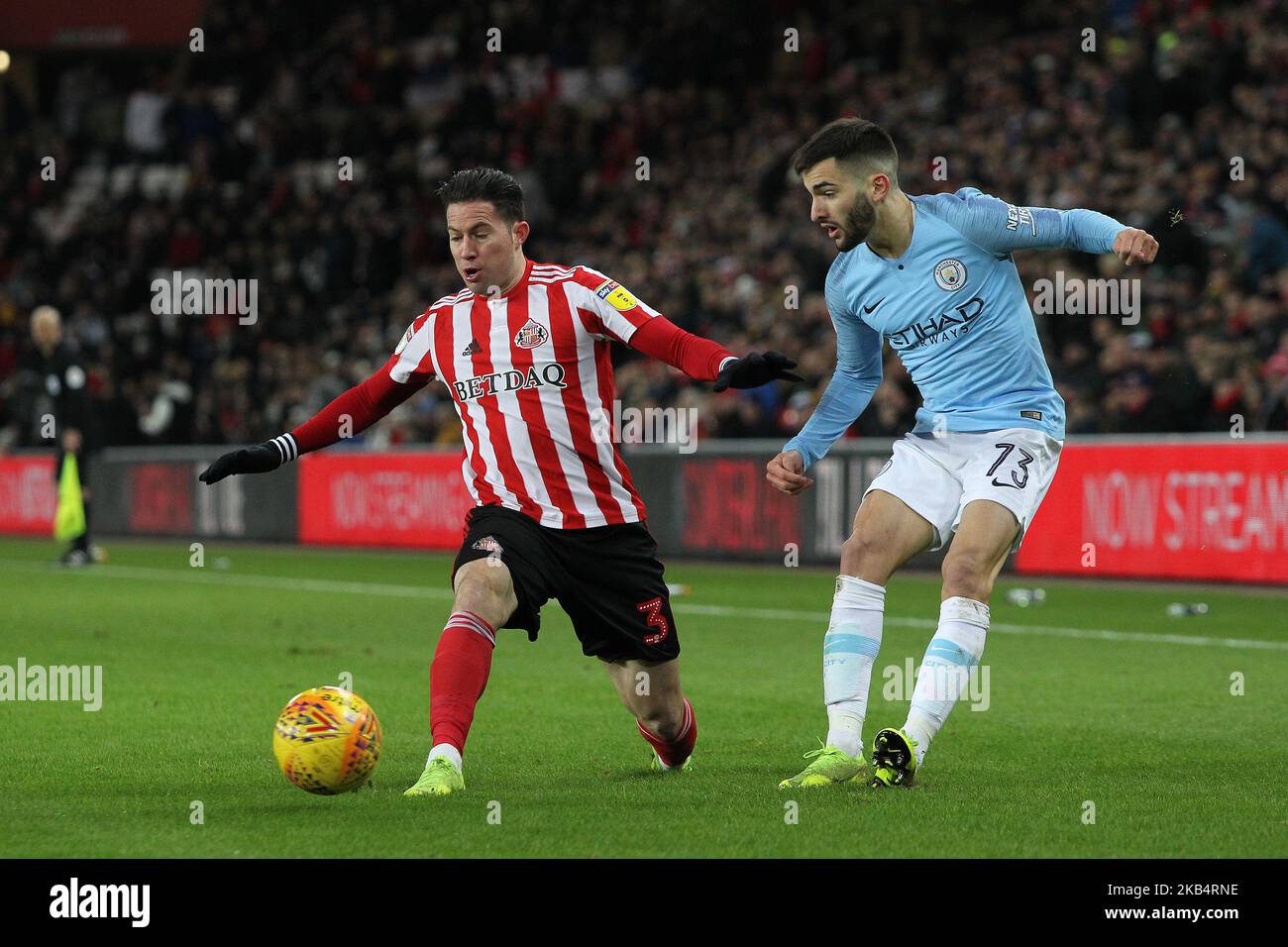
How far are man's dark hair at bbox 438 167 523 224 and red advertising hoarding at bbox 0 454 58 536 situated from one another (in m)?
20.7

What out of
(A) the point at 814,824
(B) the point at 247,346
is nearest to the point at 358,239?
(B) the point at 247,346

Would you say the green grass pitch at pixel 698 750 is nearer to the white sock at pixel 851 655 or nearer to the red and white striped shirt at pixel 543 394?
the white sock at pixel 851 655

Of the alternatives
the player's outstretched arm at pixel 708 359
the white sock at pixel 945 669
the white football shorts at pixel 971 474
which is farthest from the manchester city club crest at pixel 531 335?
the white sock at pixel 945 669

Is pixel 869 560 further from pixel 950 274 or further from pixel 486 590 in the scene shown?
pixel 486 590

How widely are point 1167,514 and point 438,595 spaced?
5738mm

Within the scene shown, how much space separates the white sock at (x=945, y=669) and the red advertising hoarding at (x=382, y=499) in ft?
46.5

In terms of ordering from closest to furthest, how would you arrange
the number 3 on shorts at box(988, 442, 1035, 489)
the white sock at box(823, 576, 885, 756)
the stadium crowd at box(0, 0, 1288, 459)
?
1. the number 3 on shorts at box(988, 442, 1035, 489)
2. the white sock at box(823, 576, 885, 756)
3. the stadium crowd at box(0, 0, 1288, 459)

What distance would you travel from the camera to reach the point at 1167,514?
1484 centimetres

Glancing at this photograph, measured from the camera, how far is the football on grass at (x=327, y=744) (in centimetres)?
598

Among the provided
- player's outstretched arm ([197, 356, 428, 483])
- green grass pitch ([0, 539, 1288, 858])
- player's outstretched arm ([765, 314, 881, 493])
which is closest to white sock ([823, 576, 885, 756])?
green grass pitch ([0, 539, 1288, 858])

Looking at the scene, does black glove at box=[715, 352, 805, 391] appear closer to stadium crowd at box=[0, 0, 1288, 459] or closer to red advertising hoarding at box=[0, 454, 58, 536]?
stadium crowd at box=[0, 0, 1288, 459]

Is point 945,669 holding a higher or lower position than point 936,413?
lower

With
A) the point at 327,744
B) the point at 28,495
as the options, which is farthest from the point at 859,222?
the point at 28,495

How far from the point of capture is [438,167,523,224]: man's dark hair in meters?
6.38
